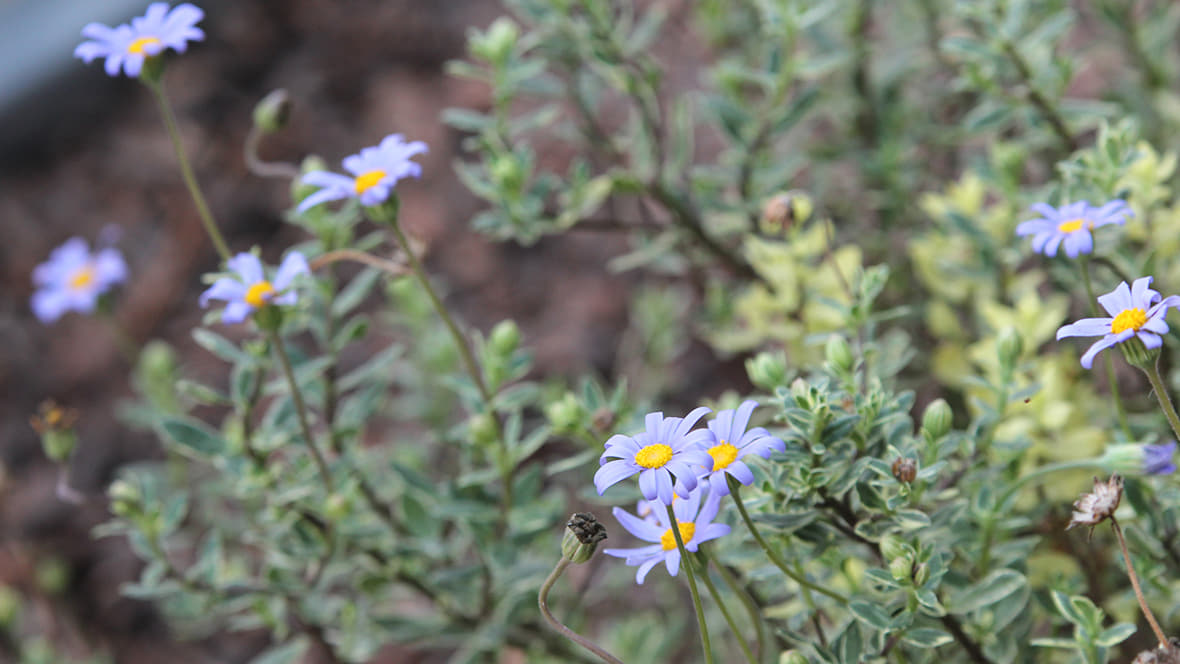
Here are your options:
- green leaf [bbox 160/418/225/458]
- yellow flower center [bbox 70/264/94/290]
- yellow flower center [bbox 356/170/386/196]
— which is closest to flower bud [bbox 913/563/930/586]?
yellow flower center [bbox 356/170/386/196]

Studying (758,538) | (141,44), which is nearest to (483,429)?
(758,538)

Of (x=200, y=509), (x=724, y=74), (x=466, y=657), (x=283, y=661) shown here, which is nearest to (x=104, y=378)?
(x=200, y=509)

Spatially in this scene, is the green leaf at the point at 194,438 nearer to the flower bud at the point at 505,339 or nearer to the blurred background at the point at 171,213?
the flower bud at the point at 505,339

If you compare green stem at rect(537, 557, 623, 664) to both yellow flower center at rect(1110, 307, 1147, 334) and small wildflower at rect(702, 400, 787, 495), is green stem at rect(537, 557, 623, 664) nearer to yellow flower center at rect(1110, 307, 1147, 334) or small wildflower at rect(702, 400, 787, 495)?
small wildflower at rect(702, 400, 787, 495)

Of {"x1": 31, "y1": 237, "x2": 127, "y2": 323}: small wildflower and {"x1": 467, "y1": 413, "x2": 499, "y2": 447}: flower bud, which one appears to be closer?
{"x1": 467, "y1": 413, "x2": 499, "y2": 447}: flower bud

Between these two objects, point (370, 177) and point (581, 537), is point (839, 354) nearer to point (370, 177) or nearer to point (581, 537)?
point (581, 537)

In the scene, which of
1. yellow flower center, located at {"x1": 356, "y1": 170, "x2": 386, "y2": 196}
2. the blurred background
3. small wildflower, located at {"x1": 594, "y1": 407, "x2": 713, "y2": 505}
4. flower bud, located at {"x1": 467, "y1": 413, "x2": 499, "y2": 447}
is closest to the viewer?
small wildflower, located at {"x1": 594, "y1": 407, "x2": 713, "y2": 505}

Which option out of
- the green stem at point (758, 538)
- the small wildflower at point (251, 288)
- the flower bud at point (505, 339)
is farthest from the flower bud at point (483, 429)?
the green stem at point (758, 538)
